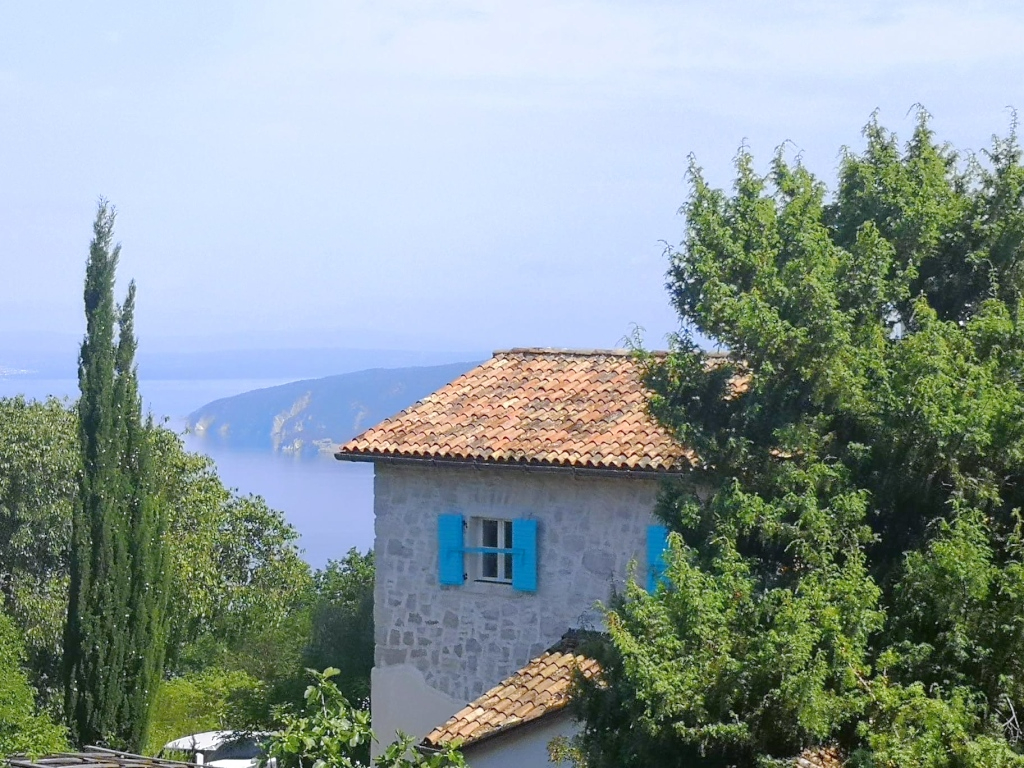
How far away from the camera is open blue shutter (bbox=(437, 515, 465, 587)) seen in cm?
1583

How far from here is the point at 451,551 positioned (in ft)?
52.0

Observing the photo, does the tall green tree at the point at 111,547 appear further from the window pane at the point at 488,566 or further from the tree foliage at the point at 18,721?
the window pane at the point at 488,566

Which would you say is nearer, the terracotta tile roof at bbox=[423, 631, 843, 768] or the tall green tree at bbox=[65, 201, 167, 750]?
the terracotta tile roof at bbox=[423, 631, 843, 768]

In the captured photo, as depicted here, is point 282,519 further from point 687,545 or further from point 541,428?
point 687,545

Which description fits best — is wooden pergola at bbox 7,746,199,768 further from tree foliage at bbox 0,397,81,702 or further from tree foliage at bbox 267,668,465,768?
tree foliage at bbox 0,397,81,702

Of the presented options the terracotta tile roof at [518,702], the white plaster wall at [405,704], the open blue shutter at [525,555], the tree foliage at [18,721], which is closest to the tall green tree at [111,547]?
the tree foliage at [18,721]

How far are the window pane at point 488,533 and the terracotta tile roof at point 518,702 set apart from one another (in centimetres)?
189

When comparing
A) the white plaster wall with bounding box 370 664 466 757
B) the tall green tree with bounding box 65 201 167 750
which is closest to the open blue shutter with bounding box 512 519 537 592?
the white plaster wall with bounding box 370 664 466 757

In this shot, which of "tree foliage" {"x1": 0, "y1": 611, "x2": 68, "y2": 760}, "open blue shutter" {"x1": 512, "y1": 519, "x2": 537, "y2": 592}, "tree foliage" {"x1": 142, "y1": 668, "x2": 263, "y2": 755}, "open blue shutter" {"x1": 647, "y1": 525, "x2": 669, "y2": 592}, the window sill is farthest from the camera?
"tree foliage" {"x1": 142, "y1": 668, "x2": 263, "y2": 755}

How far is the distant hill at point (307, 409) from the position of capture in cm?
9300

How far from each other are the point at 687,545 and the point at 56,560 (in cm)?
2238

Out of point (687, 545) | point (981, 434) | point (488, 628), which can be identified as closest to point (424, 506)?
point (488, 628)

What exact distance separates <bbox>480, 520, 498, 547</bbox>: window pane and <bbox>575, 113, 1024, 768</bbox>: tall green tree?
5149 millimetres

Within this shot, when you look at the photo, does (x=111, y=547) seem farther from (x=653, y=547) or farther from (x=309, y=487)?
(x=309, y=487)
